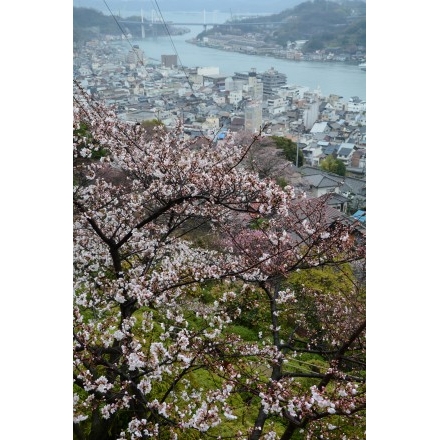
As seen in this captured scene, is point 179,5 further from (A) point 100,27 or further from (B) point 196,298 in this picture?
(B) point 196,298

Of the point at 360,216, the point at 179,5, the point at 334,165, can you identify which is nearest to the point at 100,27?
the point at 179,5

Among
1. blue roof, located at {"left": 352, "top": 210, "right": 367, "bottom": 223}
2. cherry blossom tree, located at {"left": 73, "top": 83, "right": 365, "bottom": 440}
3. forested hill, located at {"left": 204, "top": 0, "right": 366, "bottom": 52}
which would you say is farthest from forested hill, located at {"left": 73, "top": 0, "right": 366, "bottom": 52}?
blue roof, located at {"left": 352, "top": 210, "right": 367, "bottom": 223}

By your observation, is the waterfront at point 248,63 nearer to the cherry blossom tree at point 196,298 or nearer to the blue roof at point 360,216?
the cherry blossom tree at point 196,298

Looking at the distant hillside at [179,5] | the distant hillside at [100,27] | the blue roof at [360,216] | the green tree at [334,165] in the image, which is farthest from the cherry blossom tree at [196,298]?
the distant hillside at [179,5]
